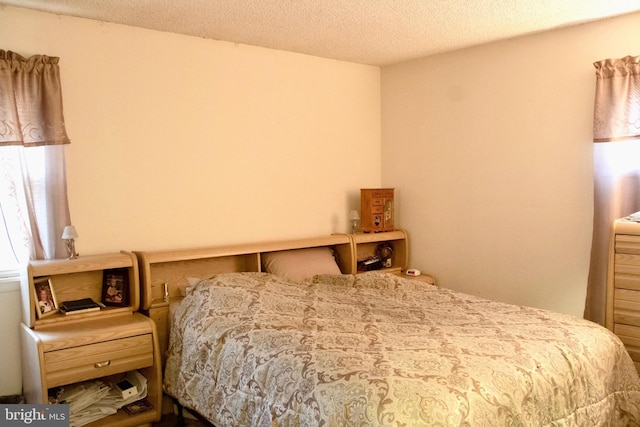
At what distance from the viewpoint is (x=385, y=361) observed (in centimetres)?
187

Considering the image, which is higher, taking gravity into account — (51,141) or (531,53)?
(531,53)

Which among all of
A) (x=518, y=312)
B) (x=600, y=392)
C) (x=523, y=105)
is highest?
(x=523, y=105)

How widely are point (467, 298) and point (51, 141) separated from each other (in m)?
2.37

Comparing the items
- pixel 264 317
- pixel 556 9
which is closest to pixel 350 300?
pixel 264 317

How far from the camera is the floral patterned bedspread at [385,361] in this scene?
168 cm

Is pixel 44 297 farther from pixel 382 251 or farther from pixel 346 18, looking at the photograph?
Result: pixel 382 251

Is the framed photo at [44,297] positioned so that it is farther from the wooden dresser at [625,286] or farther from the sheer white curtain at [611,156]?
the sheer white curtain at [611,156]

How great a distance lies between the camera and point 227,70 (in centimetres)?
338

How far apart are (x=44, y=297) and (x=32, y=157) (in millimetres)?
732

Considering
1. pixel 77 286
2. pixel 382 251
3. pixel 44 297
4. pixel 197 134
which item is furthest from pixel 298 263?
pixel 44 297

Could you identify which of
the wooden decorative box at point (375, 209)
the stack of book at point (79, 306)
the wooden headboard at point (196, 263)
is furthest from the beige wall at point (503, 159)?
the stack of book at point (79, 306)

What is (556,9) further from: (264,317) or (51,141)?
(51,141)

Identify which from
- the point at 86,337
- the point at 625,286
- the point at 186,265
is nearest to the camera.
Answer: the point at 86,337

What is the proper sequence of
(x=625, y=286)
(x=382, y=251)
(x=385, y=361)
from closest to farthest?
(x=385, y=361), (x=625, y=286), (x=382, y=251)
